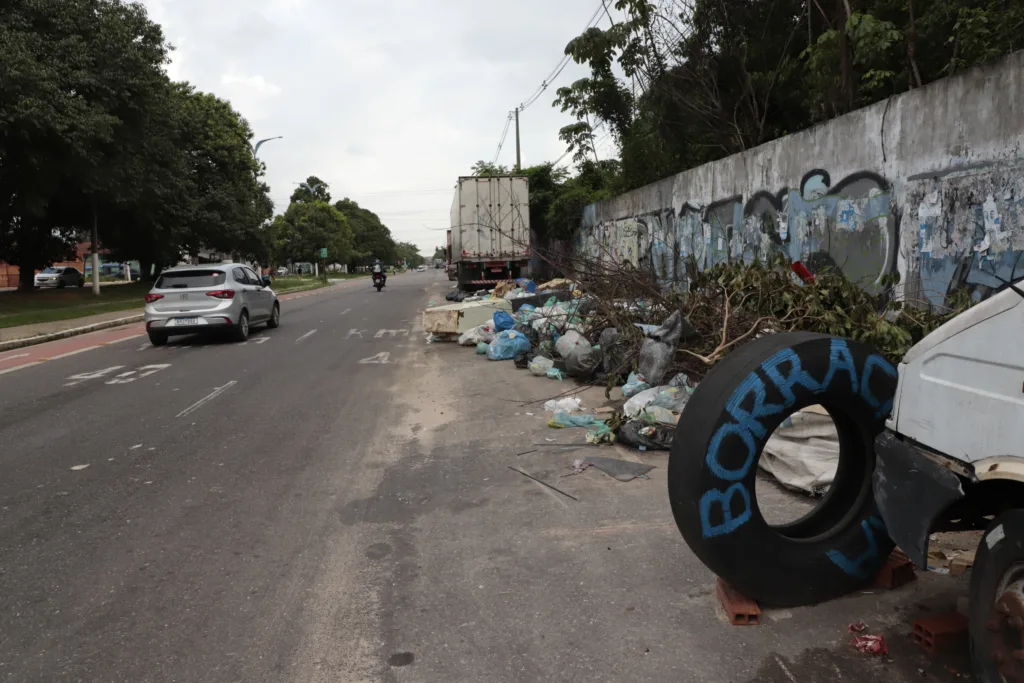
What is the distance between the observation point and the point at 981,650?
2.39m

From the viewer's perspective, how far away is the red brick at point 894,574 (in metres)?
3.42

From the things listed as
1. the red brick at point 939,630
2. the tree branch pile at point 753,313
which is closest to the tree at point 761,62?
the tree branch pile at point 753,313

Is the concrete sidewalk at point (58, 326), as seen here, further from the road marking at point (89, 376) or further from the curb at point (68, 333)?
the road marking at point (89, 376)

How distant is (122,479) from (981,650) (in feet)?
18.4

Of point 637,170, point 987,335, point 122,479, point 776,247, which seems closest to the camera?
point 987,335

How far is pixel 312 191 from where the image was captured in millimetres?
108625

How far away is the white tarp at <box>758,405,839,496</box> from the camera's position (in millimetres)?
4684

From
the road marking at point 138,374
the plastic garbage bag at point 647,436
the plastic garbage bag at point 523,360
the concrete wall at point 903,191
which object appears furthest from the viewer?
the plastic garbage bag at point 523,360

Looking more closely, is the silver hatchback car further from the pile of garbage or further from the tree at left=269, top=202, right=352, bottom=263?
the tree at left=269, top=202, right=352, bottom=263

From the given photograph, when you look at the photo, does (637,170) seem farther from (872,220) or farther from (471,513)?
(471,513)

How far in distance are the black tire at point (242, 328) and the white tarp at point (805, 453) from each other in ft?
38.6

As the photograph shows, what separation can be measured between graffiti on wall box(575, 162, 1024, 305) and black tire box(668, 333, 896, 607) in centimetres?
361

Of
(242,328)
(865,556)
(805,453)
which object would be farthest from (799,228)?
(242,328)

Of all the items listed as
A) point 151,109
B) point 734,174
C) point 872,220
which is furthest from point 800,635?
point 151,109
